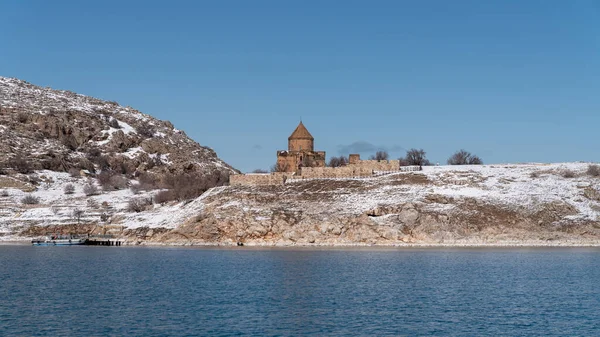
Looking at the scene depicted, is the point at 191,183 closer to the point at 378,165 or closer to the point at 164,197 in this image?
the point at 164,197

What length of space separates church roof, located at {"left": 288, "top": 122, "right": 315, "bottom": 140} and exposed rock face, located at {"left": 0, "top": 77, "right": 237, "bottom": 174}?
39041 millimetres

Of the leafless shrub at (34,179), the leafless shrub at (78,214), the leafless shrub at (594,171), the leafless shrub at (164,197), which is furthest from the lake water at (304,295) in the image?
the leafless shrub at (34,179)

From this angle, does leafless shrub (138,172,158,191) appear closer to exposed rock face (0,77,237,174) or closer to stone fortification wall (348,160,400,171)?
exposed rock face (0,77,237,174)

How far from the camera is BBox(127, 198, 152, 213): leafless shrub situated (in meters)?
97.2

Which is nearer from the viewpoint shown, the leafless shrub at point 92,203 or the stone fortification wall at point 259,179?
the stone fortification wall at point 259,179

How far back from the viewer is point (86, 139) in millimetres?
147500

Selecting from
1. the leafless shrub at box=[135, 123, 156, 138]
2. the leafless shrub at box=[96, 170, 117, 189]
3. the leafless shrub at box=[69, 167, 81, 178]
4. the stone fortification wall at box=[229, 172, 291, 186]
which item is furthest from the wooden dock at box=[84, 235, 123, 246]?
the leafless shrub at box=[135, 123, 156, 138]

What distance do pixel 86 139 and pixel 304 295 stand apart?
11301 centimetres

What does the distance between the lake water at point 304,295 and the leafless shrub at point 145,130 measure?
93.0 metres

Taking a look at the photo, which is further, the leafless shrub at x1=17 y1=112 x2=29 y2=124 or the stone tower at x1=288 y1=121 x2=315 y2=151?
the leafless shrub at x1=17 y1=112 x2=29 y2=124

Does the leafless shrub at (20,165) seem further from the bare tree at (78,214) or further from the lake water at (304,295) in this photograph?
the lake water at (304,295)

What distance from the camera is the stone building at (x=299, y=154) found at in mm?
104125

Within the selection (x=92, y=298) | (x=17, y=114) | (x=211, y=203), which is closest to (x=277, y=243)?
(x=211, y=203)

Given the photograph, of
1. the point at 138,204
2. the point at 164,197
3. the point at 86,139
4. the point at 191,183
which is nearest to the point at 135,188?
the point at 191,183
